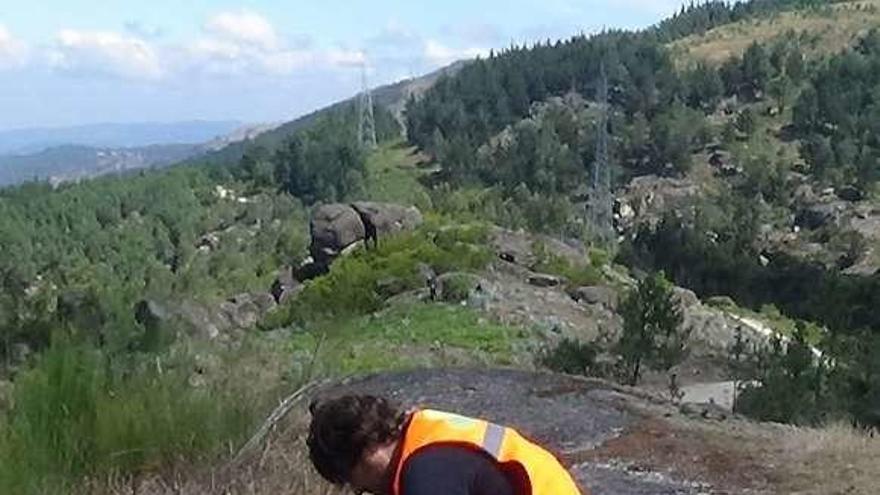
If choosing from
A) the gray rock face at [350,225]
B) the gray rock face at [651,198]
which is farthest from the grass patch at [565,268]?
the gray rock face at [651,198]

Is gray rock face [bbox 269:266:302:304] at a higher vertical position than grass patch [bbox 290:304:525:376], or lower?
lower

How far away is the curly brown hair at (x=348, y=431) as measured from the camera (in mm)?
3516

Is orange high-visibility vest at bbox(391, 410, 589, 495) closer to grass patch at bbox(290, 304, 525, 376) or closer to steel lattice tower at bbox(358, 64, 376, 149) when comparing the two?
grass patch at bbox(290, 304, 525, 376)

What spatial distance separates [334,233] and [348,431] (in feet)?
121

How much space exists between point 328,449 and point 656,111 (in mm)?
107353

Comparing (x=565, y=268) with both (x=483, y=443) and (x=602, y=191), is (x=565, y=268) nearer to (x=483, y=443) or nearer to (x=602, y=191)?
(x=483, y=443)

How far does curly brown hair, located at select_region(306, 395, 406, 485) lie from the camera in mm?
3516

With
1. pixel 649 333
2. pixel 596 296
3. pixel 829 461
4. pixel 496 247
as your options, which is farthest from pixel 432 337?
pixel 829 461

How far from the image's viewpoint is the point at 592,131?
346 ft

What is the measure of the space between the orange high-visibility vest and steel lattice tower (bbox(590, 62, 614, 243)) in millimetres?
76669

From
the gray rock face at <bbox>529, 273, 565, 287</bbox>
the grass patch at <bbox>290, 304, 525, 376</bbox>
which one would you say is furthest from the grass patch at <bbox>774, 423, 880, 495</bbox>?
the gray rock face at <bbox>529, 273, 565, 287</bbox>

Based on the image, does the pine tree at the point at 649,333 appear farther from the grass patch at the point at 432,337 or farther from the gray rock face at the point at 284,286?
the gray rock face at the point at 284,286

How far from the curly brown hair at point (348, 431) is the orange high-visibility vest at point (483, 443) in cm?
5

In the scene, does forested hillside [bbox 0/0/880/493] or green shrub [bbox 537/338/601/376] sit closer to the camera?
forested hillside [bbox 0/0/880/493]
